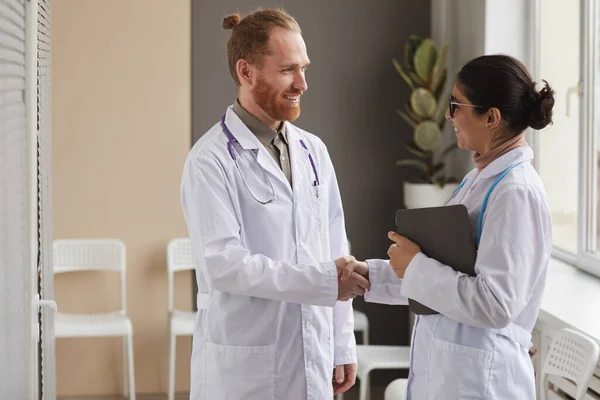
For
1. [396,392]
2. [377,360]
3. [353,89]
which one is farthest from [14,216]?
[353,89]

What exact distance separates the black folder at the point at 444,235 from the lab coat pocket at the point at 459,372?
0.10 meters

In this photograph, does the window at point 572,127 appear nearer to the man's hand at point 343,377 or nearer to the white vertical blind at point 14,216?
the man's hand at point 343,377

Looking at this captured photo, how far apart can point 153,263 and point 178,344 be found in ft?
1.65

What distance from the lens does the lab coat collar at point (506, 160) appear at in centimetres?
174

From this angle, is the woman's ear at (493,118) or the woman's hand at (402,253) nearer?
the woman's ear at (493,118)

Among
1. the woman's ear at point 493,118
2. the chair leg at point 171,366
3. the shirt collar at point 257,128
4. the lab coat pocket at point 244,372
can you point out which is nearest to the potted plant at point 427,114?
the chair leg at point 171,366

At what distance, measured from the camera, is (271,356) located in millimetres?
2152

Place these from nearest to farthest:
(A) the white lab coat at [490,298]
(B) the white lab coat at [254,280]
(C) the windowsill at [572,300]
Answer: (A) the white lab coat at [490,298], (B) the white lab coat at [254,280], (C) the windowsill at [572,300]

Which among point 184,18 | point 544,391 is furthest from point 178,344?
point 544,391

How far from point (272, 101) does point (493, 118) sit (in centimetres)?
69

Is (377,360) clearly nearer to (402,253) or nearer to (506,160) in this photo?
(402,253)

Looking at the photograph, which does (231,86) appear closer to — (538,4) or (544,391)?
(538,4)

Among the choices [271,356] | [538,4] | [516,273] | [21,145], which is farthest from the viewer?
[538,4]

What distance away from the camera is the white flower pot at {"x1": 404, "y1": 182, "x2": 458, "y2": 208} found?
14.1 ft
